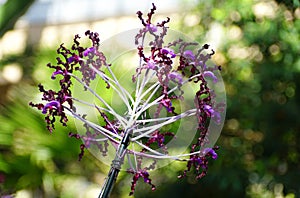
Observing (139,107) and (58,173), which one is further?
(58,173)

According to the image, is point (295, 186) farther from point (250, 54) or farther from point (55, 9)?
point (55, 9)

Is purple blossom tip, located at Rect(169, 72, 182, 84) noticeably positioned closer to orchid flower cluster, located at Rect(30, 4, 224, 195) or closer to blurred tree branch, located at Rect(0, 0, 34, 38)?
orchid flower cluster, located at Rect(30, 4, 224, 195)

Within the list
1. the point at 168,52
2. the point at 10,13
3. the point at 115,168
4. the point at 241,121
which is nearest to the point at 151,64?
the point at 168,52

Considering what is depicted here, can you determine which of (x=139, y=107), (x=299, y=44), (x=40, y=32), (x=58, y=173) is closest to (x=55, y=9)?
(x=40, y=32)

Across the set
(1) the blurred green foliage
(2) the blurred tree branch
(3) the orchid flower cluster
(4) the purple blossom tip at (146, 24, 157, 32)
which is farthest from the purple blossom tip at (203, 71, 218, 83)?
(1) the blurred green foliage

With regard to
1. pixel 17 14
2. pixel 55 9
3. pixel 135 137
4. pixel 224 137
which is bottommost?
pixel 224 137

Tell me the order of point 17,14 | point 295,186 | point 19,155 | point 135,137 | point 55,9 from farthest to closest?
point 55,9
point 19,155
point 295,186
point 17,14
point 135,137

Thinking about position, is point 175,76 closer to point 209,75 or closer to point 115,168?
point 209,75
